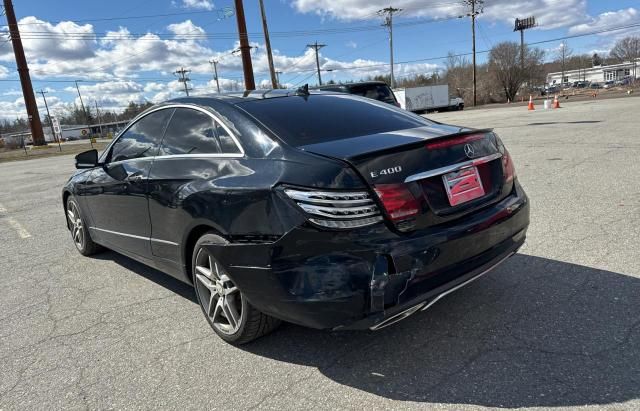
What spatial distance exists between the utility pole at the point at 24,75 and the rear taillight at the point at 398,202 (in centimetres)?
5052

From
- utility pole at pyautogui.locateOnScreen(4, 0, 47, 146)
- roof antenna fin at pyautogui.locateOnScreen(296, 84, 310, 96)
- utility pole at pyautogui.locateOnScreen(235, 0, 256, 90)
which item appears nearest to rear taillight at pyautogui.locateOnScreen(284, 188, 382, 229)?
roof antenna fin at pyautogui.locateOnScreen(296, 84, 310, 96)

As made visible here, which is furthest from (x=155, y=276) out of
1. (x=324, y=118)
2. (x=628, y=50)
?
(x=628, y=50)

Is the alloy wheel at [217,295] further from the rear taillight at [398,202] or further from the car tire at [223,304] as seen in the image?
the rear taillight at [398,202]

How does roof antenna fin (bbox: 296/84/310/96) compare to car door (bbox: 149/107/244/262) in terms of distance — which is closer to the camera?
car door (bbox: 149/107/244/262)

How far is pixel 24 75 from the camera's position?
43375 millimetres

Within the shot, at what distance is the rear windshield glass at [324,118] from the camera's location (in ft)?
9.46

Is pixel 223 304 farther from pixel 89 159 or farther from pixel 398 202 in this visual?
pixel 89 159

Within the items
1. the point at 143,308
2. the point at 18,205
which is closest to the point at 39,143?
the point at 18,205

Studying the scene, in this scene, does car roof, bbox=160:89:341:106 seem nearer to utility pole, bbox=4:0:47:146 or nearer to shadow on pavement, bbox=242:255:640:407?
shadow on pavement, bbox=242:255:640:407

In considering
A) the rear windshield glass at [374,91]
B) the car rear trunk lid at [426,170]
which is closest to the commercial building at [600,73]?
the rear windshield glass at [374,91]

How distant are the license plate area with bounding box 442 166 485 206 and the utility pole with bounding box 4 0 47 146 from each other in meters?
50.5

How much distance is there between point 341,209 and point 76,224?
4.14 m

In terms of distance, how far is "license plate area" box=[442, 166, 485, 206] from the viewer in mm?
2574

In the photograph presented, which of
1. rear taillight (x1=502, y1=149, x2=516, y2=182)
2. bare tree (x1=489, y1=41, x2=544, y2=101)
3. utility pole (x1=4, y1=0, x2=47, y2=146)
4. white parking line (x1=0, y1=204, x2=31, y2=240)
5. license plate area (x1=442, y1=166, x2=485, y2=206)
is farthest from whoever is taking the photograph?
bare tree (x1=489, y1=41, x2=544, y2=101)
